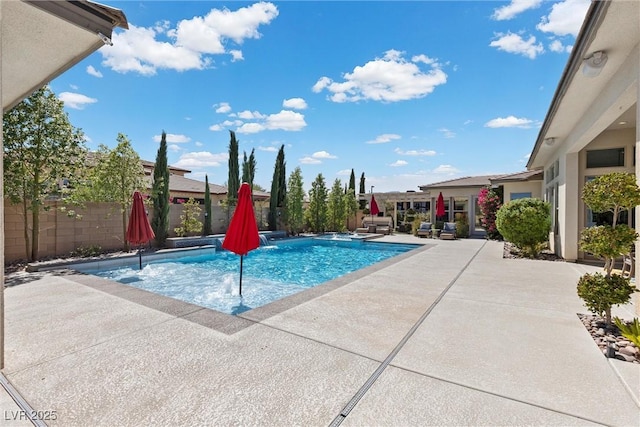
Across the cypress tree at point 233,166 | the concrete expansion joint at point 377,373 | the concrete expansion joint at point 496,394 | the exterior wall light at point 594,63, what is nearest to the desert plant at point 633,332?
the concrete expansion joint at point 496,394

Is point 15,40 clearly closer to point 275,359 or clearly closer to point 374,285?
point 275,359

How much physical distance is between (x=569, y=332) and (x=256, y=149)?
736 inches

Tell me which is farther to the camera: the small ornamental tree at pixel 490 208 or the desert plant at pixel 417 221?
the desert plant at pixel 417 221

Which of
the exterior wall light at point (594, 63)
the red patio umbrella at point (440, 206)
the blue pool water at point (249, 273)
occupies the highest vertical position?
the exterior wall light at point (594, 63)

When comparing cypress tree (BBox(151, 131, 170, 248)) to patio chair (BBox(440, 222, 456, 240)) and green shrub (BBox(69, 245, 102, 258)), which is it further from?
patio chair (BBox(440, 222, 456, 240))

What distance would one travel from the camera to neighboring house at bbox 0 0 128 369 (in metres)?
3.00

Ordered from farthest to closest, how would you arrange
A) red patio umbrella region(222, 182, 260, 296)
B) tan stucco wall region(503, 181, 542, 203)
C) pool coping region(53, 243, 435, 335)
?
tan stucco wall region(503, 181, 542, 203) < red patio umbrella region(222, 182, 260, 296) < pool coping region(53, 243, 435, 335)

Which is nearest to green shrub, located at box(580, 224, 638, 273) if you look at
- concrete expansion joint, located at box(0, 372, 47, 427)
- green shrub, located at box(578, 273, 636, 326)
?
green shrub, located at box(578, 273, 636, 326)

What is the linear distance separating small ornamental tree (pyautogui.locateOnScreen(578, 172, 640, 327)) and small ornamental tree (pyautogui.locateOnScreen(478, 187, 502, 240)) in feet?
47.6

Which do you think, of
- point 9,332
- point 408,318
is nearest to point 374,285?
point 408,318

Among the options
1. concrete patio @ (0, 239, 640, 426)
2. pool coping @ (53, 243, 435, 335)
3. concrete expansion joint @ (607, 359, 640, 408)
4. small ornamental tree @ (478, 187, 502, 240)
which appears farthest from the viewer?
small ornamental tree @ (478, 187, 502, 240)

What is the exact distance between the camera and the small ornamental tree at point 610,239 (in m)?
3.84

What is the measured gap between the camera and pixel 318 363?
3.25 m

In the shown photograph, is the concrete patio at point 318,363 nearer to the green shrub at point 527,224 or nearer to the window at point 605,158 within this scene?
the green shrub at point 527,224
